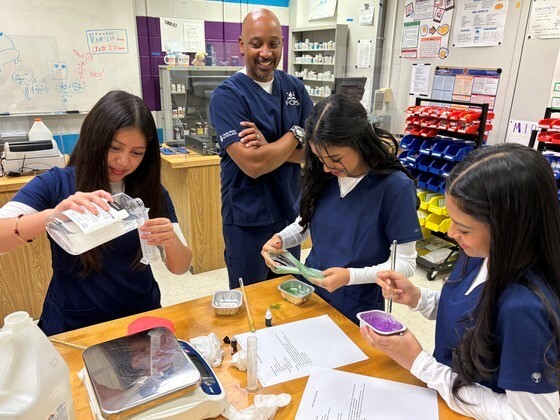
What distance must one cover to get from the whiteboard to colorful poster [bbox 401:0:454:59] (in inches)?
116

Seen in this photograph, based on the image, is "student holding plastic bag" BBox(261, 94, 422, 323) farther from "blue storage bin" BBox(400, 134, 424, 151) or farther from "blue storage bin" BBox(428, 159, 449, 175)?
"blue storage bin" BBox(400, 134, 424, 151)

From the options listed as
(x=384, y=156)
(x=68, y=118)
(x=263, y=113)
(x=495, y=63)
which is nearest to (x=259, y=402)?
(x=384, y=156)

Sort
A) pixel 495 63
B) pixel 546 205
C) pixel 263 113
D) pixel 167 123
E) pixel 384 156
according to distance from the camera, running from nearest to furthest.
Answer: pixel 546 205, pixel 384 156, pixel 263 113, pixel 495 63, pixel 167 123

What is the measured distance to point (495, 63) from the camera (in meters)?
3.20

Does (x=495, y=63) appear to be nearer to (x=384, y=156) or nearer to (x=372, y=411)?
(x=384, y=156)

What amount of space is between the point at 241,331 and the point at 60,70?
4.19 metres

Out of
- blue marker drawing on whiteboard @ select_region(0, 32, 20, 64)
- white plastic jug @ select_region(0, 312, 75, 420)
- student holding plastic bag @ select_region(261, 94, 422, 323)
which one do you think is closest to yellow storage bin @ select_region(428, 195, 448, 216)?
student holding plastic bag @ select_region(261, 94, 422, 323)

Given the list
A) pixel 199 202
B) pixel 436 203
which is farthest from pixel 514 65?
pixel 199 202

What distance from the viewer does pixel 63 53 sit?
4.37m

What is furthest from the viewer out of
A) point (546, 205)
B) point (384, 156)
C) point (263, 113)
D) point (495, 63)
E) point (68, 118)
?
point (68, 118)

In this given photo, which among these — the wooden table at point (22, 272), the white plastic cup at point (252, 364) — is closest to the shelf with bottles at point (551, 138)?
the white plastic cup at point (252, 364)

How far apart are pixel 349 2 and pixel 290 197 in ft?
11.9

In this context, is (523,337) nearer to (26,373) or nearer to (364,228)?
(364,228)

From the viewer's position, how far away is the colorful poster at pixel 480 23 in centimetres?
312
